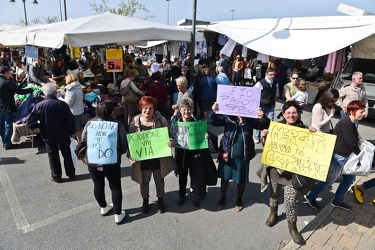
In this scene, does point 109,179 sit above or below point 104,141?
below

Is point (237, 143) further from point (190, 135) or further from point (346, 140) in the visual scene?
point (346, 140)

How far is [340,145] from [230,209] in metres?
1.76

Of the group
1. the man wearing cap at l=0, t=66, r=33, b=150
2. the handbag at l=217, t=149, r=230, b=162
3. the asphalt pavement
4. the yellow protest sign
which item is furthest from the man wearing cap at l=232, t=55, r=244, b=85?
the yellow protest sign

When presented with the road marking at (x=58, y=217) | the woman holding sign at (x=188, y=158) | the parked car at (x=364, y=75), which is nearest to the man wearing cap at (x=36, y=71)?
the road marking at (x=58, y=217)

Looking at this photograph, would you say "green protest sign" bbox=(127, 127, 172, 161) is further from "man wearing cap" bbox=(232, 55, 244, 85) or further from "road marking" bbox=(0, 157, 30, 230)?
"man wearing cap" bbox=(232, 55, 244, 85)

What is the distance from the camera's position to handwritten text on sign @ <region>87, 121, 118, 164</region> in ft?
11.3

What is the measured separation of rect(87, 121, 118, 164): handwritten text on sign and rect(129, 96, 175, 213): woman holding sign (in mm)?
321

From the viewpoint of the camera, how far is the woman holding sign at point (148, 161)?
12.1 ft

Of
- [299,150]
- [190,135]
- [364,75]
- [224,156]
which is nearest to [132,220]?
[190,135]

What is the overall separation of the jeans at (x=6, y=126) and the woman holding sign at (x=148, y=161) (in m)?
4.02

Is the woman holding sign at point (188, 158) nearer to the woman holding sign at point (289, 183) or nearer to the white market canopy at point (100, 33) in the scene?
the woman holding sign at point (289, 183)

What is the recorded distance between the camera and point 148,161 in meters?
3.81

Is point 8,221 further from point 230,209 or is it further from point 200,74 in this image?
point 200,74

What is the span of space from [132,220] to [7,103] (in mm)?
4203
